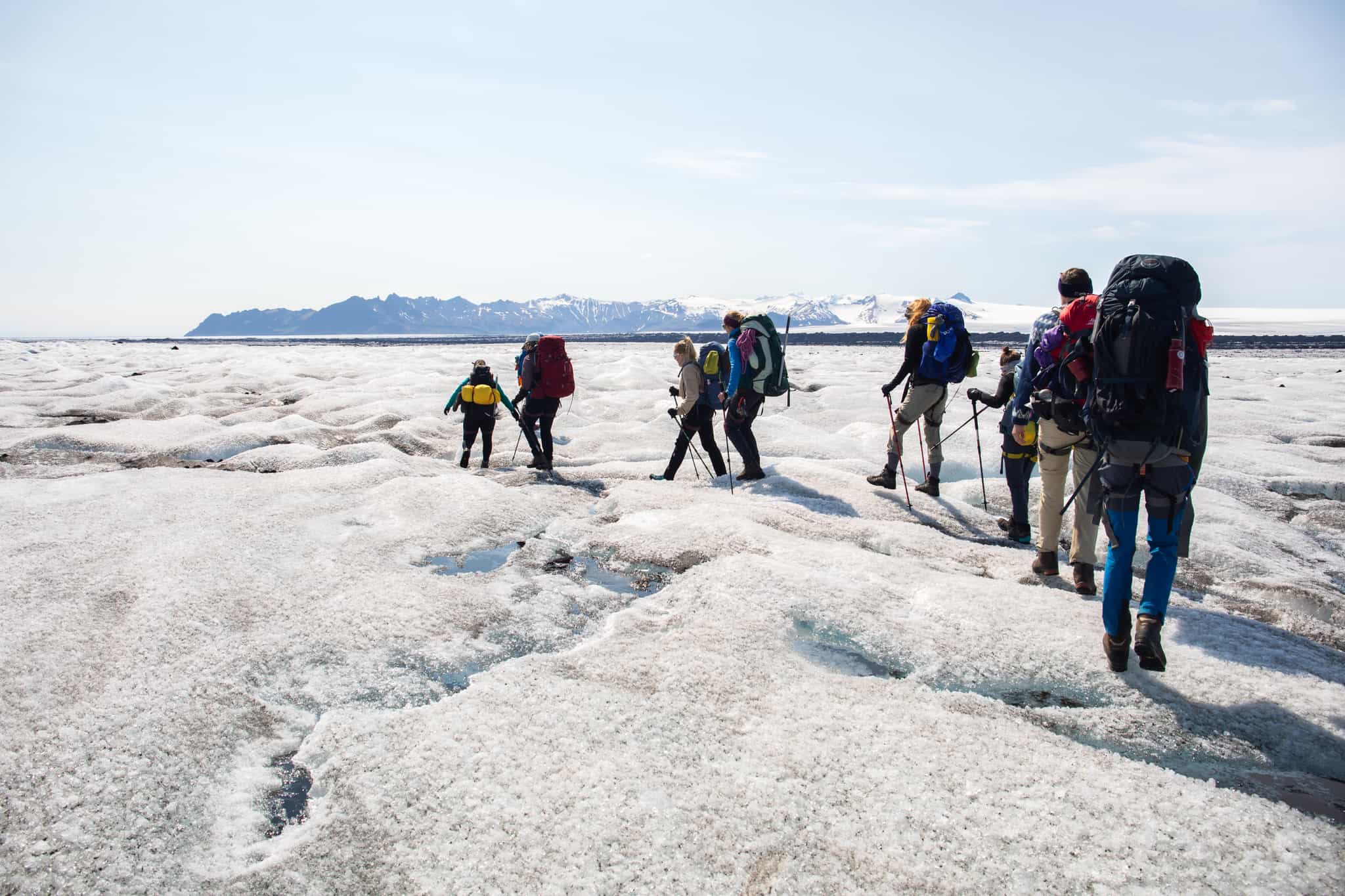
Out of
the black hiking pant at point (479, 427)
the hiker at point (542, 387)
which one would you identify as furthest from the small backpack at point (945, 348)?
the black hiking pant at point (479, 427)

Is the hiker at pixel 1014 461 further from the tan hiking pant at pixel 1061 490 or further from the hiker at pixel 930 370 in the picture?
the tan hiking pant at pixel 1061 490

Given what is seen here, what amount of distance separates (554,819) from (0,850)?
2.21 metres

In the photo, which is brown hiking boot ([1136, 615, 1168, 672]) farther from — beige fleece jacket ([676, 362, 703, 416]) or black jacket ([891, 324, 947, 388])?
beige fleece jacket ([676, 362, 703, 416])

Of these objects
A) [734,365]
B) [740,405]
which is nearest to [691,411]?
[740,405]

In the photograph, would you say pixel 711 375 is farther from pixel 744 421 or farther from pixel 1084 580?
pixel 1084 580

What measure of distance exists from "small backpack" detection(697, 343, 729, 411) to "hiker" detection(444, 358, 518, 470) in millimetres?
3433

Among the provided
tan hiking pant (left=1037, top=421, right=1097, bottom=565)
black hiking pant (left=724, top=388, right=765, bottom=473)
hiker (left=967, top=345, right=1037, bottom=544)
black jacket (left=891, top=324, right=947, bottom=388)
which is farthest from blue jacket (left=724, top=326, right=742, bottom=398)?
tan hiking pant (left=1037, top=421, right=1097, bottom=565)

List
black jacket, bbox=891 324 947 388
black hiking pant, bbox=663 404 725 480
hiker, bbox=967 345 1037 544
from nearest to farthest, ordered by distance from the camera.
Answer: hiker, bbox=967 345 1037 544
black jacket, bbox=891 324 947 388
black hiking pant, bbox=663 404 725 480

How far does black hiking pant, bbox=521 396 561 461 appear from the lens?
11.1 metres

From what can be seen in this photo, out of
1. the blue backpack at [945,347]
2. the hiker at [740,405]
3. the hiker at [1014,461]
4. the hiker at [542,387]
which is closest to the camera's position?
the hiker at [1014,461]

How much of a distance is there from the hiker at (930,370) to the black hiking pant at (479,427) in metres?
6.54

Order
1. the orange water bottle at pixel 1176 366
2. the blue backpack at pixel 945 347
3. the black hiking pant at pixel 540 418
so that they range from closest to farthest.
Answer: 1. the orange water bottle at pixel 1176 366
2. the blue backpack at pixel 945 347
3. the black hiking pant at pixel 540 418

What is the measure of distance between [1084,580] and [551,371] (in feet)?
26.6

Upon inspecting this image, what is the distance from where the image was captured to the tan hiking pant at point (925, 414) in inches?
343
